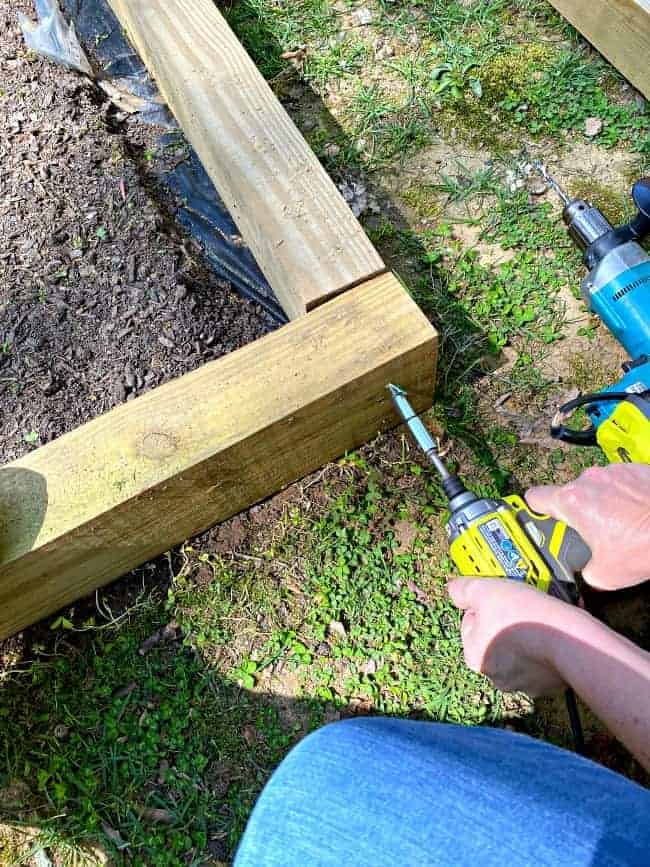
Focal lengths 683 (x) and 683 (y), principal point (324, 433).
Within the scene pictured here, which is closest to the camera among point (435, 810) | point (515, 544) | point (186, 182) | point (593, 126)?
point (435, 810)

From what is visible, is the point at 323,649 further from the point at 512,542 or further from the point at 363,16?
the point at 363,16

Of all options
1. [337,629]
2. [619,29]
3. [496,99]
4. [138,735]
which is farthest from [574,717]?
[619,29]

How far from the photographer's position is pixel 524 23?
2840 mm

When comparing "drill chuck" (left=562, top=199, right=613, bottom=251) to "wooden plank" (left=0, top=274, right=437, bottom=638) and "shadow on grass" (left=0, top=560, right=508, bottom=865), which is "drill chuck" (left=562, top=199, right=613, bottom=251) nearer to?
"wooden plank" (left=0, top=274, right=437, bottom=638)

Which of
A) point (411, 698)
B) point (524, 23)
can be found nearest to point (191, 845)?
point (411, 698)

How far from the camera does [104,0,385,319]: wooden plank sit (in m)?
1.78

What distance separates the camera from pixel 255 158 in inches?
76.8

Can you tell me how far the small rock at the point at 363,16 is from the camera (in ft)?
9.48

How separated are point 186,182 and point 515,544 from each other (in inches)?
66.7

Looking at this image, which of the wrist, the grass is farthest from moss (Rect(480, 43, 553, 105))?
the wrist

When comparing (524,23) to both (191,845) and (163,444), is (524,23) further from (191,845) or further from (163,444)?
(191,845)

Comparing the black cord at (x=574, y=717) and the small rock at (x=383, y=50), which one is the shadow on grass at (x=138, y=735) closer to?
the black cord at (x=574, y=717)

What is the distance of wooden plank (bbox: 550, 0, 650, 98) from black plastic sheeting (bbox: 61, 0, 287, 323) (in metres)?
1.59

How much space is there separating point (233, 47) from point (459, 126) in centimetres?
93
